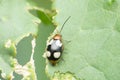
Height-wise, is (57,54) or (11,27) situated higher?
(11,27)

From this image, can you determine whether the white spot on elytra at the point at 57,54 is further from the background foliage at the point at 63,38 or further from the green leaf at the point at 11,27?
the green leaf at the point at 11,27

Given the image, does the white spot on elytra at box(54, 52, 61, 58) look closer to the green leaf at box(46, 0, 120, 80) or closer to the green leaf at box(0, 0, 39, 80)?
the green leaf at box(46, 0, 120, 80)

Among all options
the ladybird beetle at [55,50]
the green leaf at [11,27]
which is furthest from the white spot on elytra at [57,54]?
the green leaf at [11,27]

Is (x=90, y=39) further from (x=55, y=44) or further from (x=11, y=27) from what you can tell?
(x=11, y=27)

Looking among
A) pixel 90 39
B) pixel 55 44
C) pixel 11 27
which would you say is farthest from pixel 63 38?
pixel 11 27

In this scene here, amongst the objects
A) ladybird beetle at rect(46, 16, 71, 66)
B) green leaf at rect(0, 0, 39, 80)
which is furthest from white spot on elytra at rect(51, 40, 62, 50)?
green leaf at rect(0, 0, 39, 80)

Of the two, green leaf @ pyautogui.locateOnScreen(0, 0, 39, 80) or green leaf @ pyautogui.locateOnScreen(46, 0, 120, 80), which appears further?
green leaf @ pyautogui.locateOnScreen(0, 0, 39, 80)

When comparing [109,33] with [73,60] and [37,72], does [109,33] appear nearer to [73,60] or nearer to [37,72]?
[73,60]
